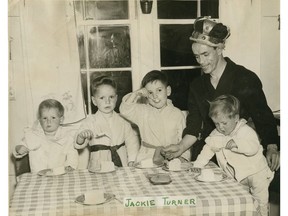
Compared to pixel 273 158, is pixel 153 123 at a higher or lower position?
higher

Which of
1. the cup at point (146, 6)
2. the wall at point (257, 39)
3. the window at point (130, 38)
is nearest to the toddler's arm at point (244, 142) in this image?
the wall at point (257, 39)

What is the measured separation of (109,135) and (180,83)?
27 cm

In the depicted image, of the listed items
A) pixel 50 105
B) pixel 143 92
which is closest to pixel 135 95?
pixel 143 92

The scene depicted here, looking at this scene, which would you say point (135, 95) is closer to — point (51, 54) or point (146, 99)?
point (146, 99)

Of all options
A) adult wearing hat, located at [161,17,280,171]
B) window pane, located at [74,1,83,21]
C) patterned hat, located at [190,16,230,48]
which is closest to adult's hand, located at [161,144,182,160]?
adult wearing hat, located at [161,17,280,171]

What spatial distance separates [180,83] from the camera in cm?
117

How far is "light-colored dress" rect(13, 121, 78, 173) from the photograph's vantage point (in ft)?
3.73

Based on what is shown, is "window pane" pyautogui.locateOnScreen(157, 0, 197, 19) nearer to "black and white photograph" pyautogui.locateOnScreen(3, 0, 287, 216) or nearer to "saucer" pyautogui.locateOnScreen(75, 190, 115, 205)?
"black and white photograph" pyautogui.locateOnScreen(3, 0, 287, 216)

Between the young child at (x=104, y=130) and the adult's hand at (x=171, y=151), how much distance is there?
107mm

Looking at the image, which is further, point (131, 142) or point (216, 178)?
point (131, 142)

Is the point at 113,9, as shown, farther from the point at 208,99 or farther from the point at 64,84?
the point at 208,99

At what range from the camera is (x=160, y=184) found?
1062 millimetres

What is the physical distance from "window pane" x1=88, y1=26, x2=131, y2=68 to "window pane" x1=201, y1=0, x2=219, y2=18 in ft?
0.82
